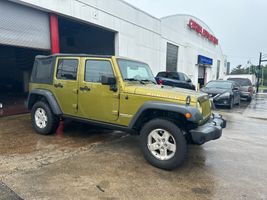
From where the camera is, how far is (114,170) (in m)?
Result: 3.74

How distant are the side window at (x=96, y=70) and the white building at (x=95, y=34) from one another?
12.9ft

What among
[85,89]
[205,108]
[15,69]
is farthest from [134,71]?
[15,69]

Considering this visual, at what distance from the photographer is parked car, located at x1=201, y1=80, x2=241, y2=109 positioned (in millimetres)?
11373

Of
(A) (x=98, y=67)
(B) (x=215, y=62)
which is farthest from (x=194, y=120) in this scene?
(B) (x=215, y=62)

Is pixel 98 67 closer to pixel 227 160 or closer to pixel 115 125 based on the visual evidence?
pixel 115 125

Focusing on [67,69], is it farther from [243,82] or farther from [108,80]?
[243,82]

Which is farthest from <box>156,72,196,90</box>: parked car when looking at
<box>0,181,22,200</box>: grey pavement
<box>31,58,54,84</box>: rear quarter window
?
<box>0,181,22,200</box>: grey pavement

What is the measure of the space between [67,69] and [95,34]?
33.8 feet

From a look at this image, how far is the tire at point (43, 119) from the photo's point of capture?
5355 millimetres

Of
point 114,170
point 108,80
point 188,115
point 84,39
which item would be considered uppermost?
point 84,39

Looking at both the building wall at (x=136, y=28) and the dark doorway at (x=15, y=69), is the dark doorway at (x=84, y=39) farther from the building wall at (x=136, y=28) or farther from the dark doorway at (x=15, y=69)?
the dark doorway at (x=15, y=69)

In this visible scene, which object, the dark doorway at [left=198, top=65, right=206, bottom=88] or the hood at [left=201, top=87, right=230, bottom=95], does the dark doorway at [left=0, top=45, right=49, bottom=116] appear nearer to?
the hood at [left=201, top=87, right=230, bottom=95]

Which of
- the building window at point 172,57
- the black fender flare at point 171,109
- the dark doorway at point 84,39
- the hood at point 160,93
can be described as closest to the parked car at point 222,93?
the dark doorway at point 84,39

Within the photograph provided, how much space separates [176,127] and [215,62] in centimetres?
3561
